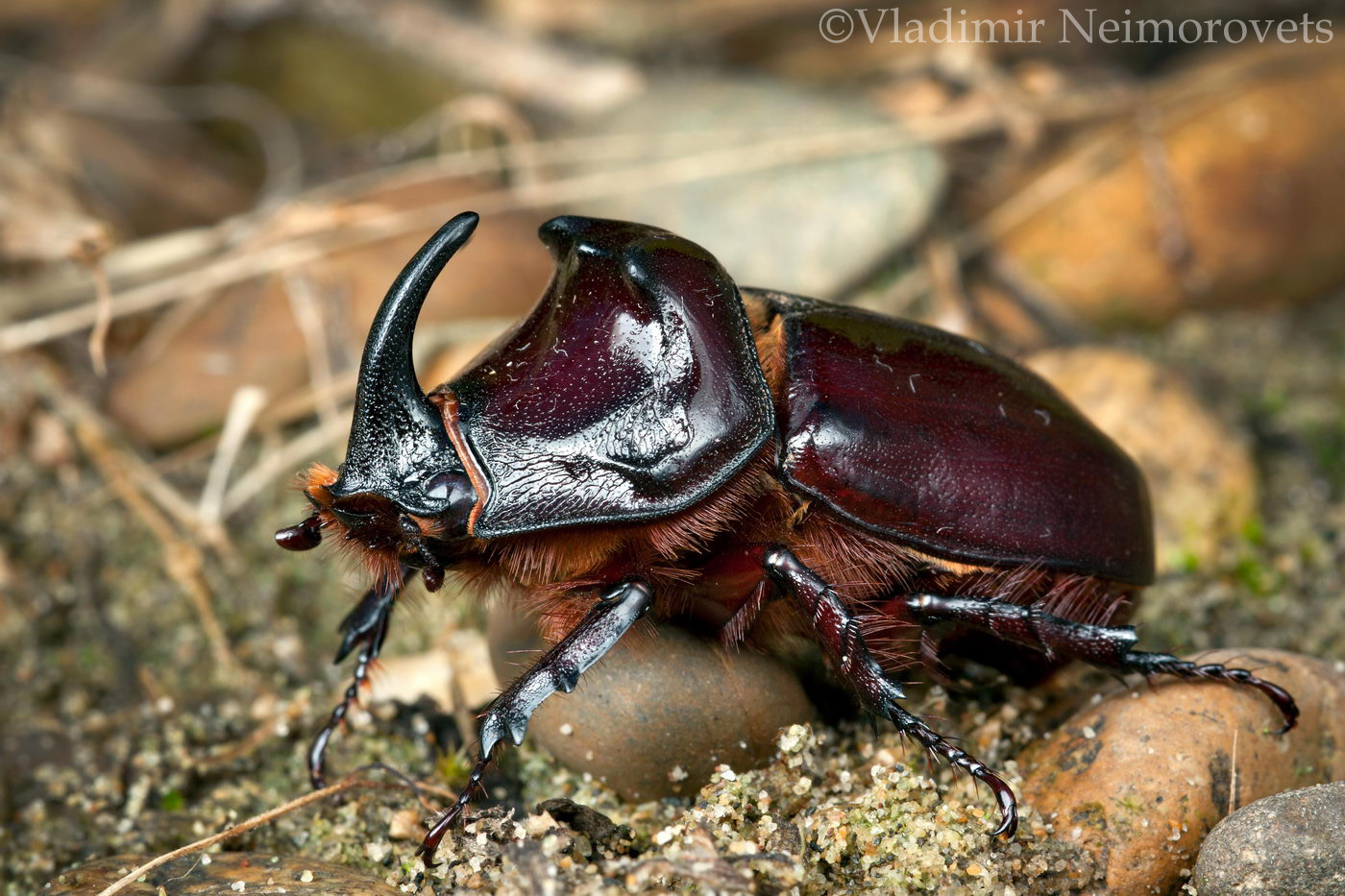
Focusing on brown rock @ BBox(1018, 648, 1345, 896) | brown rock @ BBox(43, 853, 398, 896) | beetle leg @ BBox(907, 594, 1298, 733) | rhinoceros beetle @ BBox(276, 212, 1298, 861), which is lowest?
brown rock @ BBox(1018, 648, 1345, 896)

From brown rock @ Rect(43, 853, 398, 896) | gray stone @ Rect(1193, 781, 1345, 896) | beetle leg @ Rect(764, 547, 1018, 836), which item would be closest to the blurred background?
brown rock @ Rect(43, 853, 398, 896)

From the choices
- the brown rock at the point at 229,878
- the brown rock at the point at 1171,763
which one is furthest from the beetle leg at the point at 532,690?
the brown rock at the point at 1171,763

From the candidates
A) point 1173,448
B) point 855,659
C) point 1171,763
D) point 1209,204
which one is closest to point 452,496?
point 855,659

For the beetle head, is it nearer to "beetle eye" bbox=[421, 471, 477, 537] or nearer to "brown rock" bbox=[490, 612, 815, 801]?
"beetle eye" bbox=[421, 471, 477, 537]

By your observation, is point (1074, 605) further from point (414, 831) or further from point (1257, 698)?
point (414, 831)

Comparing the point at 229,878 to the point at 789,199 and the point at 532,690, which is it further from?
the point at 789,199
